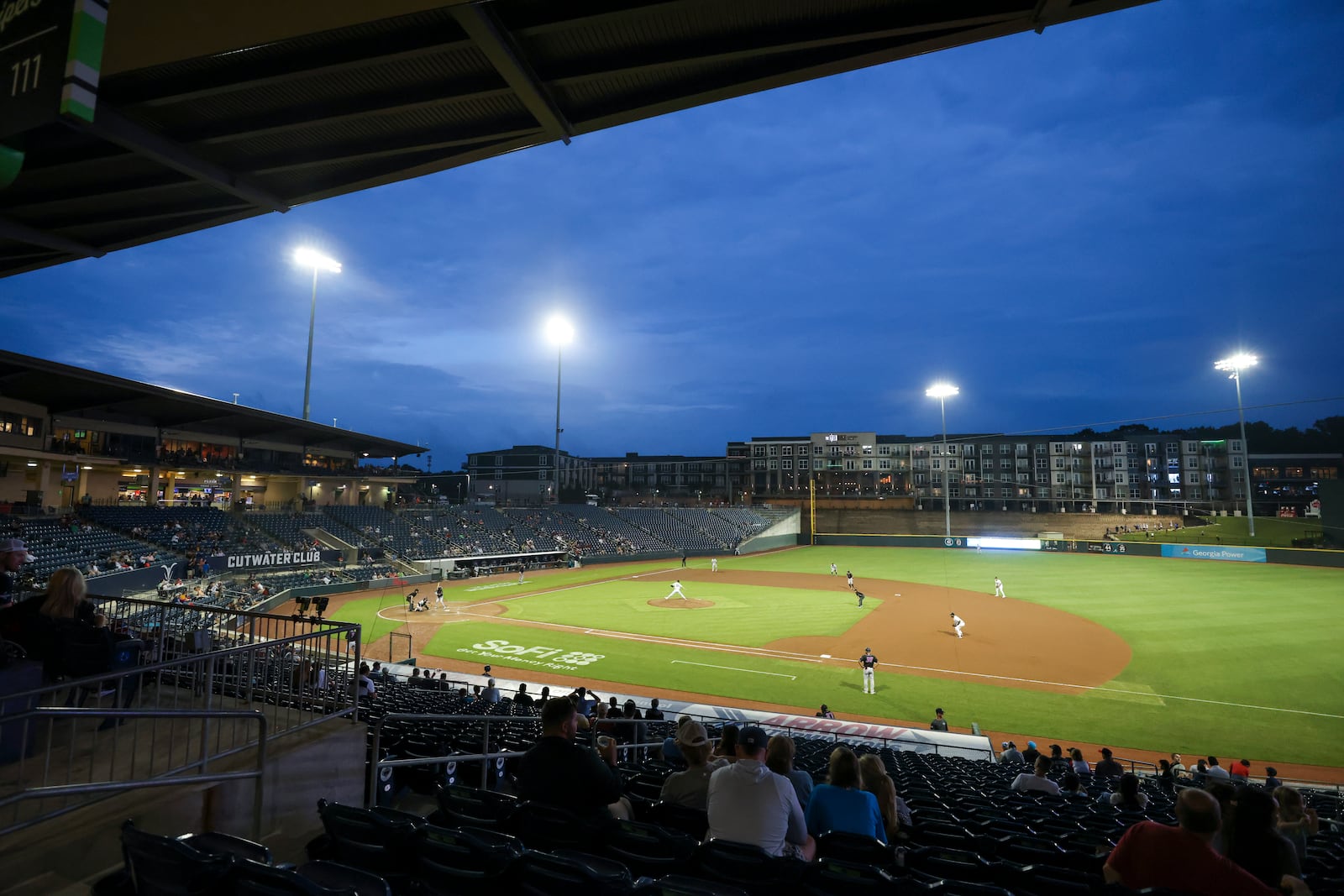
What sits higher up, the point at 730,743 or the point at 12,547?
the point at 12,547

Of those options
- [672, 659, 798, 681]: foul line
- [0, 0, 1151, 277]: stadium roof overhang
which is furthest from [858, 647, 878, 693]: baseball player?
[0, 0, 1151, 277]: stadium roof overhang

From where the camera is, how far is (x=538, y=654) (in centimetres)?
2541

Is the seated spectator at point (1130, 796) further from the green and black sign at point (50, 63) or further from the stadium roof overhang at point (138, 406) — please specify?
the stadium roof overhang at point (138, 406)

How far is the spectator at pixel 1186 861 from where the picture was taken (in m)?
3.47

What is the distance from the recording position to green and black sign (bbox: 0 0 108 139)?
3.80 meters

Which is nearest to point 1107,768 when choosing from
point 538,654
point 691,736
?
point 691,736

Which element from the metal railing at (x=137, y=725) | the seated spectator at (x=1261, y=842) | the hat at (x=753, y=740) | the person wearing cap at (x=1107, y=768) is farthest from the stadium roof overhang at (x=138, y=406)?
the person wearing cap at (x=1107, y=768)

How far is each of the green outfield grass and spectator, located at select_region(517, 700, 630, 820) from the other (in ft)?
57.2

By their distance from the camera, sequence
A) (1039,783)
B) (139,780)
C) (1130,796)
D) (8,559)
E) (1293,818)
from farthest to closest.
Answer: (1039,783) < (1130,796) < (8,559) < (1293,818) < (139,780)

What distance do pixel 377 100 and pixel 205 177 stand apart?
249 cm

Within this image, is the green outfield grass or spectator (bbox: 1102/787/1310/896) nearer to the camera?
spectator (bbox: 1102/787/1310/896)

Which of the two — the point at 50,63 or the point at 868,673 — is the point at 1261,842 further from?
the point at 868,673

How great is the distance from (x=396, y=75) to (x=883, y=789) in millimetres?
8438

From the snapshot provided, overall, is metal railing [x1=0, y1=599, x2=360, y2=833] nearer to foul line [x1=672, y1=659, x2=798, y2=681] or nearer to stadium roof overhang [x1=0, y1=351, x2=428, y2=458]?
foul line [x1=672, y1=659, x2=798, y2=681]
